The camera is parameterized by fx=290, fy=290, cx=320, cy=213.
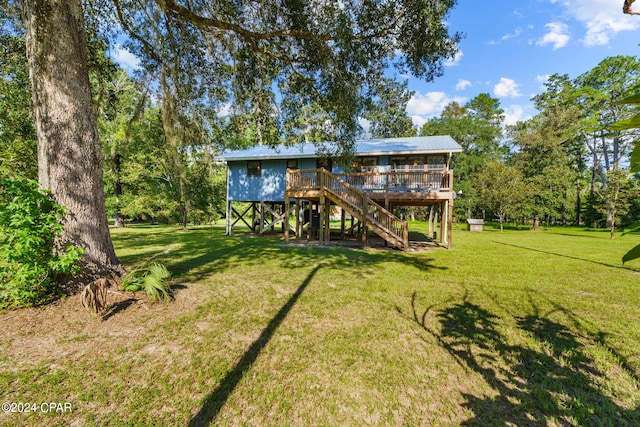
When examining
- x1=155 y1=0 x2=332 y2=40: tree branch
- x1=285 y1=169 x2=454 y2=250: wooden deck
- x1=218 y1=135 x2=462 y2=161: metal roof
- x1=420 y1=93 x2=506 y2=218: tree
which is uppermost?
x1=420 y1=93 x2=506 y2=218: tree

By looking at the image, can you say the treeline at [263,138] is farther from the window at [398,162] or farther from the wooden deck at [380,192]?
the window at [398,162]

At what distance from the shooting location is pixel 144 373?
140 inches

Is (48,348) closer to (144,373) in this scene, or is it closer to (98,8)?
(144,373)

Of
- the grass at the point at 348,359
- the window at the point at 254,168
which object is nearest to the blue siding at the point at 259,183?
the window at the point at 254,168

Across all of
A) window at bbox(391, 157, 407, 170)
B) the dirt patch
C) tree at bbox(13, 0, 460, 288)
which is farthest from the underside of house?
the dirt patch

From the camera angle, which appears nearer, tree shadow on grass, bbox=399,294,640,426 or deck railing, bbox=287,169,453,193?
tree shadow on grass, bbox=399,294,640,426

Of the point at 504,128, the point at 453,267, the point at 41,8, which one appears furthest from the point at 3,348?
the point at 504,128

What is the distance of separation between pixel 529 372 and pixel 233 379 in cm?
378

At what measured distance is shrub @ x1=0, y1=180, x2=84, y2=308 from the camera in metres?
4.13

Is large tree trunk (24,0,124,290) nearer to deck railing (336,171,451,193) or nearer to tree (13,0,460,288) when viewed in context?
tree (13,0,460,288)

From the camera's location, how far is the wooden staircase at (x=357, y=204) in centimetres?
1202

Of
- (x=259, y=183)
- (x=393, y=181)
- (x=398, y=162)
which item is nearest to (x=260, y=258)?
(x=393, y=181)

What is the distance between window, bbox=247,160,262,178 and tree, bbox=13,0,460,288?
310 inches

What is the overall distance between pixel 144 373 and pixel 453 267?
27.0ft
